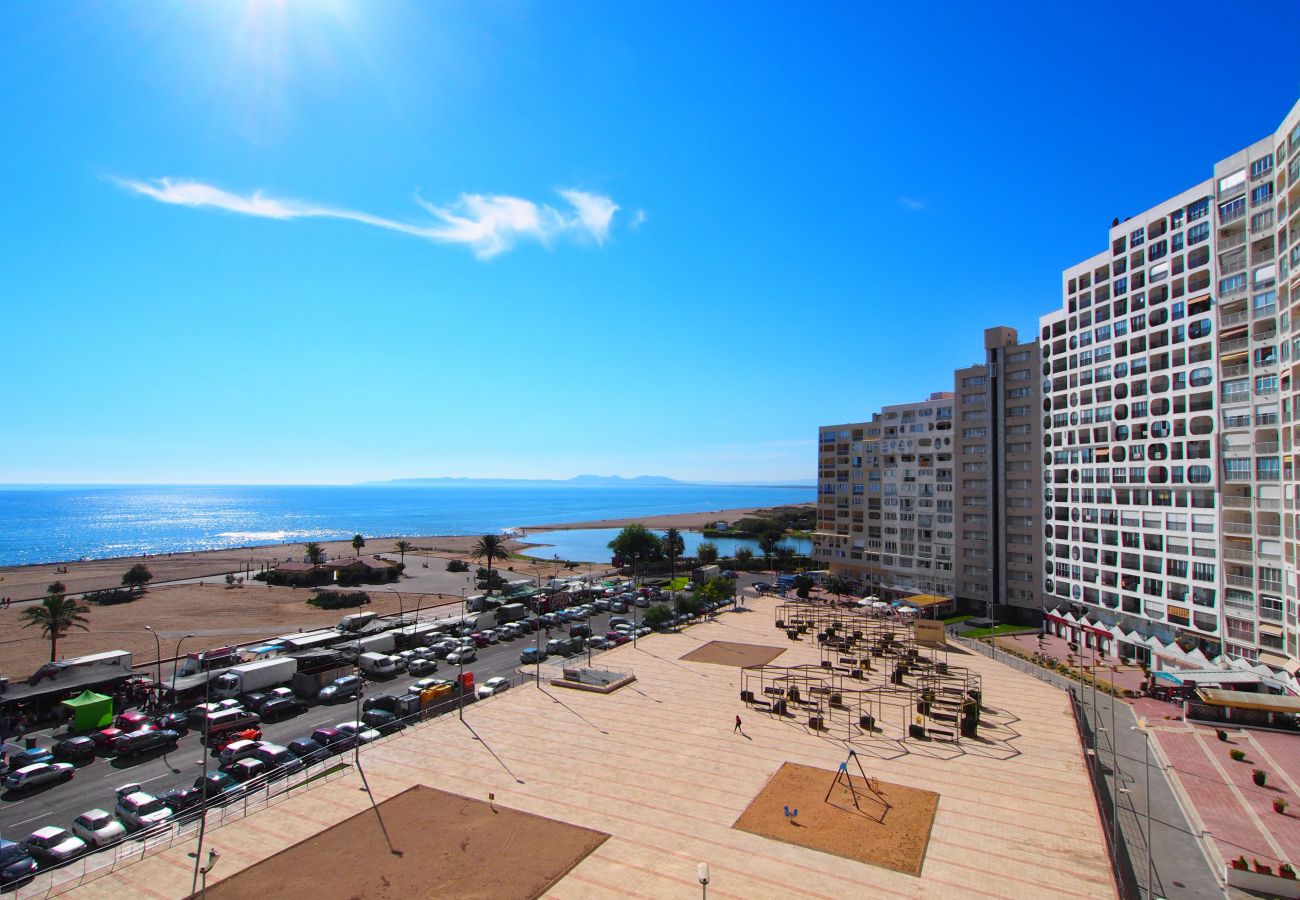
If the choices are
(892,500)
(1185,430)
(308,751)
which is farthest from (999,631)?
(308,751)

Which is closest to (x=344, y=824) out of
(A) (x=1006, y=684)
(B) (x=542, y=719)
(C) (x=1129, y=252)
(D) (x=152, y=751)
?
(B) (x=542, y=719)

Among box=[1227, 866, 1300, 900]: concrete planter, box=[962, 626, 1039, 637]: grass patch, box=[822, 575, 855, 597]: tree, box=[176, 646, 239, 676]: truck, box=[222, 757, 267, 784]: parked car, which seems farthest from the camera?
box=[822, 575, 855, 597]: tree

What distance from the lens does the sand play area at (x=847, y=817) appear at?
21.2 metres

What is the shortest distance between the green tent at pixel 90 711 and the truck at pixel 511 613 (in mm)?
30527

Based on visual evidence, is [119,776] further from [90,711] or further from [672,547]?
[672,547]

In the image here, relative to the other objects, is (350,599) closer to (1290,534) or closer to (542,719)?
(542,719)

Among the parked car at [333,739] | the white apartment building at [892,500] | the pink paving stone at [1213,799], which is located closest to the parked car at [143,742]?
the parked car at [333,739]

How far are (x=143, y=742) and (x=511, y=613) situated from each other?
110ft

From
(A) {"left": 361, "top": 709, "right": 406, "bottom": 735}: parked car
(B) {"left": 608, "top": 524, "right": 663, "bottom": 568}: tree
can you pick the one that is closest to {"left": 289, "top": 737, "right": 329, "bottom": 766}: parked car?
(A) {"left": 361, "top": 709, "right": 406, "bottom": 735}: parked car

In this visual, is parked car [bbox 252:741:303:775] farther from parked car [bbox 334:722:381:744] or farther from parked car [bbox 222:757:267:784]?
parked car [bbox 334:722:381:744]

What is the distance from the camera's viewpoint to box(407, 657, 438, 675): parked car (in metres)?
46.3

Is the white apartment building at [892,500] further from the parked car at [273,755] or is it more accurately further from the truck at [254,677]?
the parked car at [273,755]

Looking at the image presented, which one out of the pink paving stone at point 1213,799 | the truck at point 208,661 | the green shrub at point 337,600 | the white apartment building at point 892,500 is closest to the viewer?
the pink paving stone at point 1213,799

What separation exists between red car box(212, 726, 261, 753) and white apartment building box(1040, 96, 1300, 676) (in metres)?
59.3
